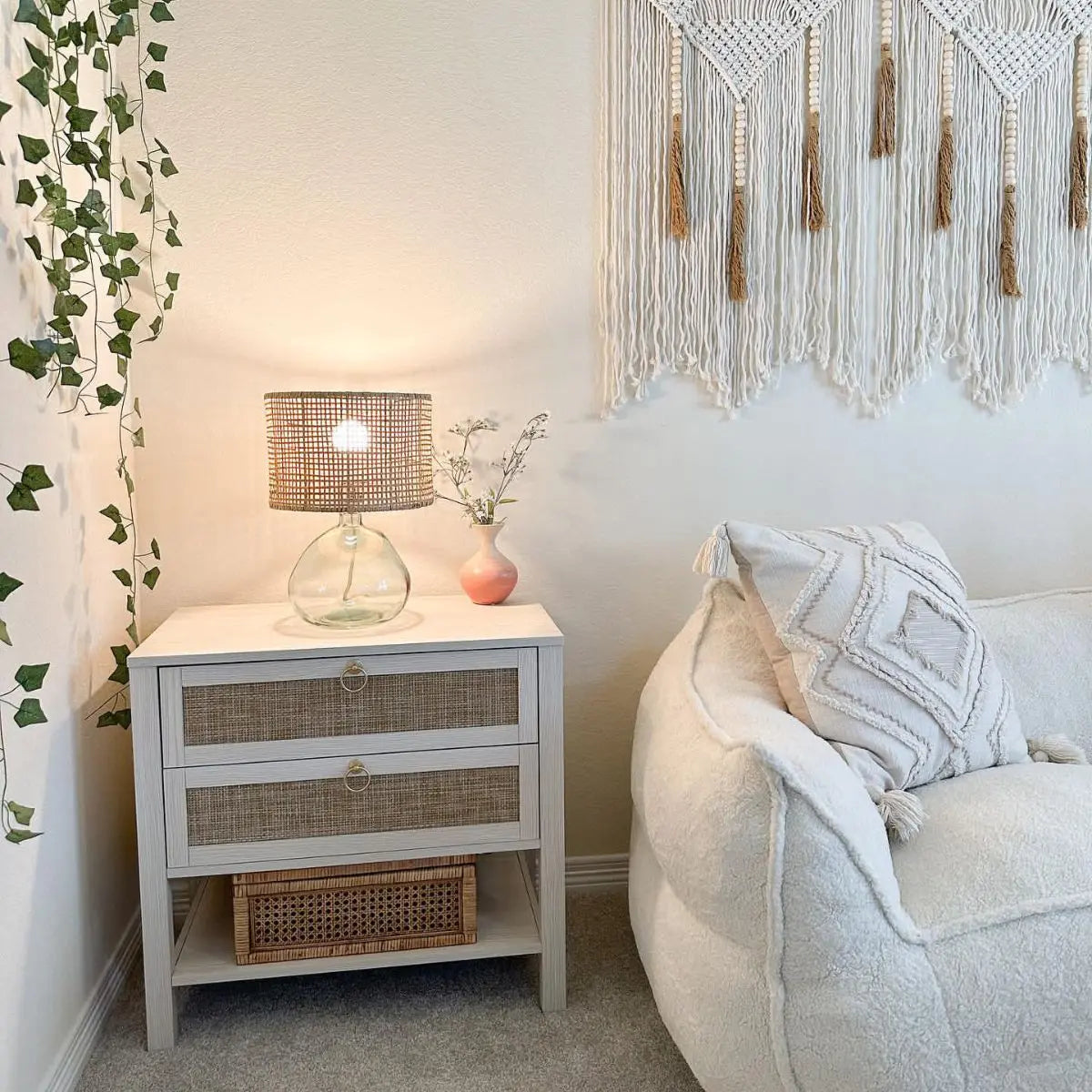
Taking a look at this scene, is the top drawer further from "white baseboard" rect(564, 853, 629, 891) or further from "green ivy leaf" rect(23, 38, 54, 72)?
"green ivy leaf" rect(23, 38, 54, 72)

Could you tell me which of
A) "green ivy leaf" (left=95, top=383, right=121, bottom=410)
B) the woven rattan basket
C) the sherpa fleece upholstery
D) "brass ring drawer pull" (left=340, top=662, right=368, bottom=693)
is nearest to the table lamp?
"brass ring drawer pull" (left=340, top=662, right=368, bottom=693)

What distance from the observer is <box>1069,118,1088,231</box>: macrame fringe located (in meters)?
2.32

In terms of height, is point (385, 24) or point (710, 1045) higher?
point (385, 24)

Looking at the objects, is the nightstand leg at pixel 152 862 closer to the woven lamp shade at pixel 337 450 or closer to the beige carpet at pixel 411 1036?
the beige carpet at pixel 411 1036

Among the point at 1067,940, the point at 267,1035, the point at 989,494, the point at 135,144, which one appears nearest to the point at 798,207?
the point at 989,494

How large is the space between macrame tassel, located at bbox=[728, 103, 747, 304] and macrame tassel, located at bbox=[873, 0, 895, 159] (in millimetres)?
293

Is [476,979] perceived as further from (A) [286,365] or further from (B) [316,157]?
(B) [316,157]

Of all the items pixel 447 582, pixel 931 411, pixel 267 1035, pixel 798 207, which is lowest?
pixel 267 1035

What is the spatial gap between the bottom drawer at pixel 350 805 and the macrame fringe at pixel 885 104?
1466 mm

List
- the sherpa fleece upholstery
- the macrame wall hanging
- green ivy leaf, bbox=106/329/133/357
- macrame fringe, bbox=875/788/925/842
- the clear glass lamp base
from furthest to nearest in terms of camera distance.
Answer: the macrame wall hanging < the clear glass lamp base < green ivy leaf, bbox=106/329/133/357 < macrame fringe, bbox=875/788/925/842 < the sherpa fleece upholstery

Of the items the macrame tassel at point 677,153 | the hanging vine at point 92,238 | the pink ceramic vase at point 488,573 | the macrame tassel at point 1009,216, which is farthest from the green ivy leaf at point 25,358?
the macrame tassel at point 1009,216

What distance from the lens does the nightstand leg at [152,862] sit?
1.74 metres

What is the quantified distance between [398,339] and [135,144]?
→ 622 millimetres

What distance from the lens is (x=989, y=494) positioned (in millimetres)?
2439
